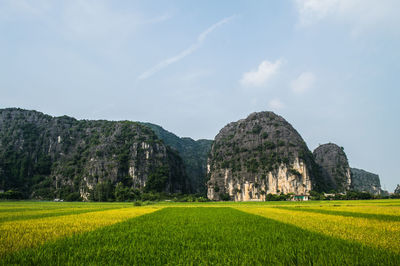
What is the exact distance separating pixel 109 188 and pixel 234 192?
67779 millimetres

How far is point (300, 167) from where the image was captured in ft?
397

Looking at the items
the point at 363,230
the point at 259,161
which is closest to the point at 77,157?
the point at 259,161

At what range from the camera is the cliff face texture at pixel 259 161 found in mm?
122125

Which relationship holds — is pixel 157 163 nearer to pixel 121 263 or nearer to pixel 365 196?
pixel 365 196

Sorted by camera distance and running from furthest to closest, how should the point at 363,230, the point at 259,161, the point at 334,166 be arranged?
the point at 334,166 → the point at 259,161 → the point at 363,230

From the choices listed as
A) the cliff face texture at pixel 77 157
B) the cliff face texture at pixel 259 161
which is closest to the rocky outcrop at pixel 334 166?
the cliff face texture at pixel 259 161

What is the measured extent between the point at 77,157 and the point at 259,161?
11342 cm

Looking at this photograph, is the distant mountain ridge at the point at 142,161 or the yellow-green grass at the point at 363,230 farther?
the distant mountain ridge at the point at 142,161

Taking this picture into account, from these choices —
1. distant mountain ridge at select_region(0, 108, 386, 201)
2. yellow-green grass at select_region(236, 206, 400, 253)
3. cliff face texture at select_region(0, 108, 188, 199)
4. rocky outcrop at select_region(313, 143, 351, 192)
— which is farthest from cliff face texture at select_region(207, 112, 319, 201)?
yellow-green grass at select_region(236, 206, 400, 253)

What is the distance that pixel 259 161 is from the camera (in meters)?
136

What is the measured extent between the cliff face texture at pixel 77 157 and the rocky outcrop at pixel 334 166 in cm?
9503

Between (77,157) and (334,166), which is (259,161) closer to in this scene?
(334,166)

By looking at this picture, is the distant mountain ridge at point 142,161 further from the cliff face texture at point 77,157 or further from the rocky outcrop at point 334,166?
the cliff face texture at point 77,157

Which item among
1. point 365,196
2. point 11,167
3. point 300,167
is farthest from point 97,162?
point 365,196
